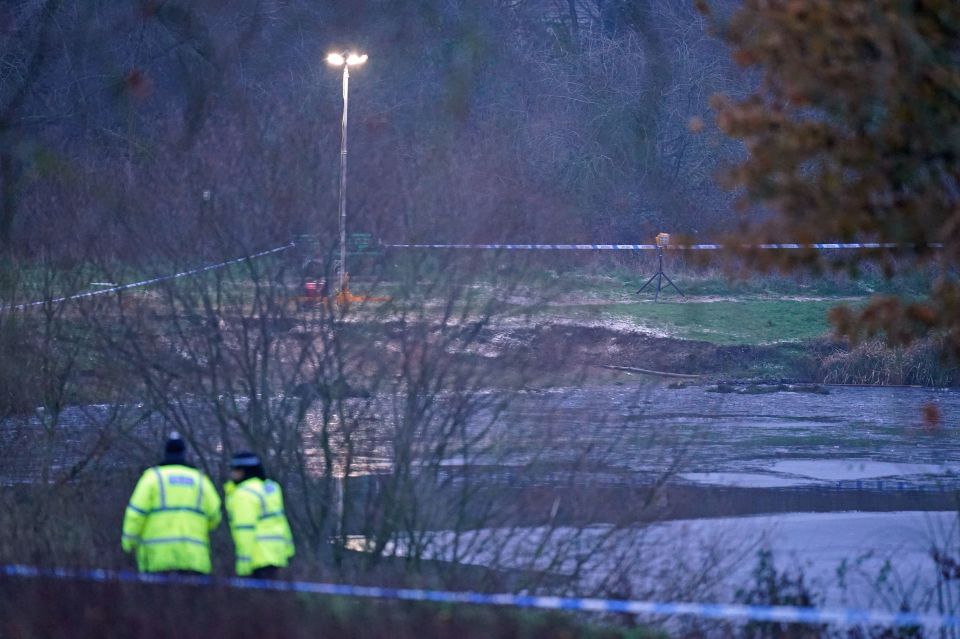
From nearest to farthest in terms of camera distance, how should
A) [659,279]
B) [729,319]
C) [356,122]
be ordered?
[356,122] < [729,319] < [659,279]

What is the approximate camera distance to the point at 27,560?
25.9 feet

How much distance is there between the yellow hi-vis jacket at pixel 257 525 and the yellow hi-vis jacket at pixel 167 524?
0.81 ft

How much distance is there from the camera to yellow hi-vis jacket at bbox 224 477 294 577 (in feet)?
23.7

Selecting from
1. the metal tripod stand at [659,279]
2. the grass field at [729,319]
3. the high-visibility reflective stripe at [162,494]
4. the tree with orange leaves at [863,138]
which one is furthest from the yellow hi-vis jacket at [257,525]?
the metal tripod stand at [659,279]

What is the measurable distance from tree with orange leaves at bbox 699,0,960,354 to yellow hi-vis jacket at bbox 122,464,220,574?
12.2 ft

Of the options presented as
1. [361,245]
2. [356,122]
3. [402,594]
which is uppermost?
[356,122]

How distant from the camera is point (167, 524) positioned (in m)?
7.22

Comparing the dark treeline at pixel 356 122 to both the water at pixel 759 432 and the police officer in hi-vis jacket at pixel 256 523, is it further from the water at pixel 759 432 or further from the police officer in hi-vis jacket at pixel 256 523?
the police officer in hi-vis jacket at pixel 256 523

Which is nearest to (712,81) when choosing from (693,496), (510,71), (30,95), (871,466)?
(510,71)

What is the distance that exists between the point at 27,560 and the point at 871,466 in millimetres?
11244

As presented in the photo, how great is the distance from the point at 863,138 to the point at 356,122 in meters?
15.4

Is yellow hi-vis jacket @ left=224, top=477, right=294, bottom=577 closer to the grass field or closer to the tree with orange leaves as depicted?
the tree with orange leaves

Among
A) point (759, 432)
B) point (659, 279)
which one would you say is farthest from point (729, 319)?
point (759, 432)

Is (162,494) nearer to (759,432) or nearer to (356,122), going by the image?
(759,432)
